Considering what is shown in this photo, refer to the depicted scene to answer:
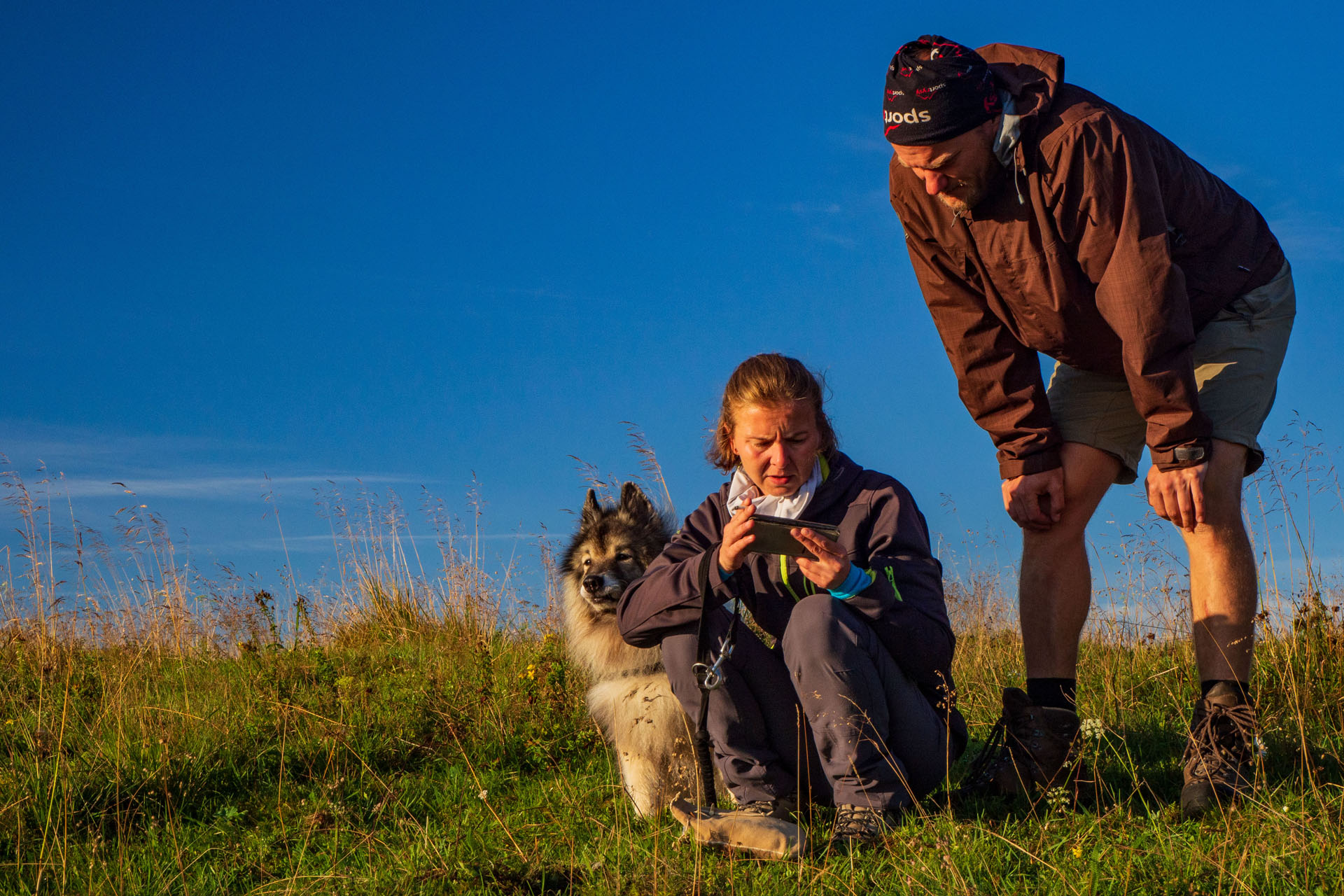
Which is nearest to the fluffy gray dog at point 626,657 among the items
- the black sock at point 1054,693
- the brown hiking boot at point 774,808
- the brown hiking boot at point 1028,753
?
the brown hiking boot at point 774,808

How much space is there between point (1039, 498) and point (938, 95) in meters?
1.48

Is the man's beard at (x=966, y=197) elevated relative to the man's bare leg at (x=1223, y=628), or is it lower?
elevated

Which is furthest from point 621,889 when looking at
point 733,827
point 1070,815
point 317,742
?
point 317,742

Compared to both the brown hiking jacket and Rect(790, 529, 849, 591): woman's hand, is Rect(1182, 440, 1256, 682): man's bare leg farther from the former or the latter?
Rect(790, 529, 849, 591): woman's hand

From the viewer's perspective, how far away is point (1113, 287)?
3.03m

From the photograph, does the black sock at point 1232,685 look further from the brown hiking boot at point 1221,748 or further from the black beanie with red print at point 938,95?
the black beanie with red print at point 938,95

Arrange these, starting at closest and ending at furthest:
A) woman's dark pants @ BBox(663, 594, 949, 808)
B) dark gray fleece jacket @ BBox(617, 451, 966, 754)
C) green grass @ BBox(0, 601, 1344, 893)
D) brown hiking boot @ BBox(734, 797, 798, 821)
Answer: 1. green grass @ BBox(0, 601, 1344, 893)
2. woman's dark pants @ BBox(663, 594, 949, 808)
3. dark gray fleece jacket @ BBox(617, 451, 966, 754)
4. brown hiking boot @ BBox(734, 797, 798, 821)

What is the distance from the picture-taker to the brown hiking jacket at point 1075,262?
3.00 metres

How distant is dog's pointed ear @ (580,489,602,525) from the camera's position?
4.25m

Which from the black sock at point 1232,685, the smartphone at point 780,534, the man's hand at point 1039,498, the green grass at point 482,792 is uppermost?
the man's hand at point 1039,498

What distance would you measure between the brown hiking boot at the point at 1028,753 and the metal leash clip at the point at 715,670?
101 cm

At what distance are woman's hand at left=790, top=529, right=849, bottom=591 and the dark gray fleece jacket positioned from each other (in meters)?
0.11

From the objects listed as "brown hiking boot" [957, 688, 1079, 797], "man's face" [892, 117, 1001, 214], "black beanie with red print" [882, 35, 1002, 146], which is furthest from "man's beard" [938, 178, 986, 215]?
"brown hiking boot" [957, 688, 1079, 797]

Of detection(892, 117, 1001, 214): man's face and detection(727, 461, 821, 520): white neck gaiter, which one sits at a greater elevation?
detection(892, 117, 1001, 214): man's face
